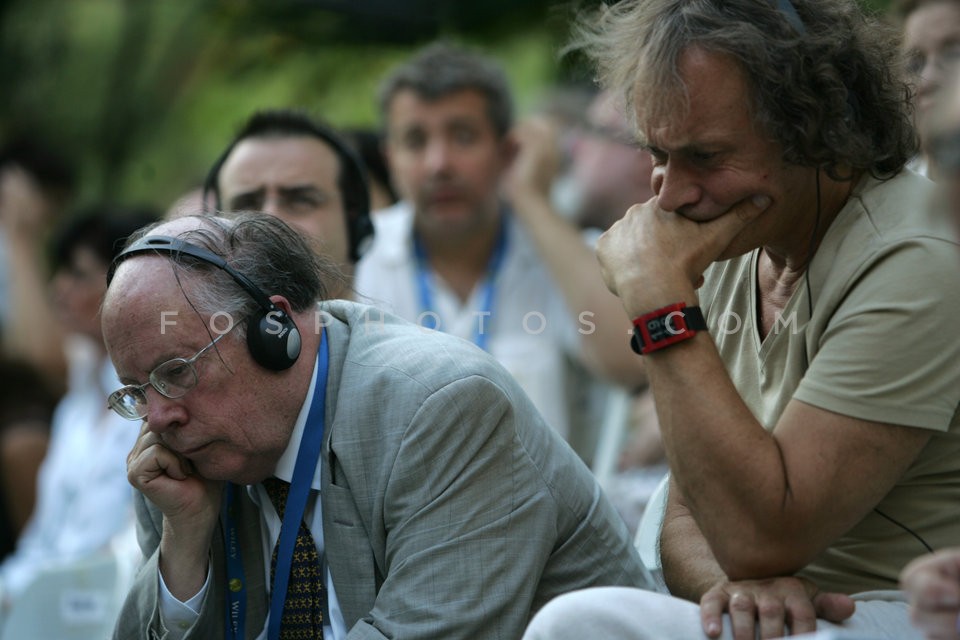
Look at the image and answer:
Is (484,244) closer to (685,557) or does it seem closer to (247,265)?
(247,265)

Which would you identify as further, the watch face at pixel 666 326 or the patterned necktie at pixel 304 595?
the patterned necktie at pixel 304 595

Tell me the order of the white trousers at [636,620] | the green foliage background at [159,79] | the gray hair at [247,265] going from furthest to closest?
1. the green foliage background at [159,79]
2. the gray hair at [247,265]
3. the white trousers at [636,620]

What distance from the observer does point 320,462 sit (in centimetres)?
285

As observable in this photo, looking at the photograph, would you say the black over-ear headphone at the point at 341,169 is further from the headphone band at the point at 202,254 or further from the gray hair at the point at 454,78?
the headphone band at the point at 202,254

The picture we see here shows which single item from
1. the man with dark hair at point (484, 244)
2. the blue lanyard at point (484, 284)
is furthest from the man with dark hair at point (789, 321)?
the blue lanyard at point (484, 284)

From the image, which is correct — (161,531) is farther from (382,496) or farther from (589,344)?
(589,344)

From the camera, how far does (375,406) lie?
2803 mm

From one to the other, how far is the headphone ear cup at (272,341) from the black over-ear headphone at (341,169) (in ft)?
5.62

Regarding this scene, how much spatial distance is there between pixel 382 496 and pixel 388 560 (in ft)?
0.47

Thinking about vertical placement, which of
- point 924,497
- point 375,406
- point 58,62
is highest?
point 58,62

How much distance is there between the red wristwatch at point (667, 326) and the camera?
2537 mm

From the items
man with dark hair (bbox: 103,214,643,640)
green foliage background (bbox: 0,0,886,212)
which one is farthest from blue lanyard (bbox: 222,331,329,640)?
green foliage background (bbox: 0,0,886,212)

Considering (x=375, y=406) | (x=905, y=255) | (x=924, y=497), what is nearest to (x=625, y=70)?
(x=905, y=255)

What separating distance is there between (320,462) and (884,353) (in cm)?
123
